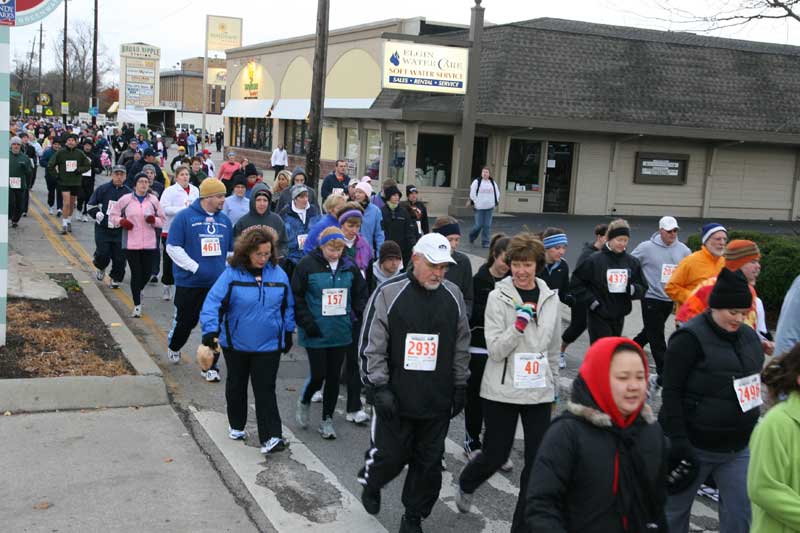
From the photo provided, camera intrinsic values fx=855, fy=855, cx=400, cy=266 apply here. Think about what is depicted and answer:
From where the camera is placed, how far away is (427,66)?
24.1 m

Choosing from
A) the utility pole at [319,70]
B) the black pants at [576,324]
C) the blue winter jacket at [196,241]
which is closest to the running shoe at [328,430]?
the blue winter jacket at [196,241]

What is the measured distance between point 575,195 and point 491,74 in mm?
4710

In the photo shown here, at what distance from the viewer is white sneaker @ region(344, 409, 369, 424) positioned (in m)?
7.44

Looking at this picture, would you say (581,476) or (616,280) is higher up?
(616,280)

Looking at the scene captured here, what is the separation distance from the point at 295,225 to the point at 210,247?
6.76 feet

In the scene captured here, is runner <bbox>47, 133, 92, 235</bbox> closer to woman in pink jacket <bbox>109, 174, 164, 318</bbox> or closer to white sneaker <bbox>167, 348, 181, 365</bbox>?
woman in pink jacket <bbox>109, 174, 164, 318</bbox>

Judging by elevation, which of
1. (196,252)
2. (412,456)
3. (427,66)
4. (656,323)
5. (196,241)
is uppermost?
(427,66)

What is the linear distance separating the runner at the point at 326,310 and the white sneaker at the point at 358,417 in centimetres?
41

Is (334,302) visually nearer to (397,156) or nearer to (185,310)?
(185,310)

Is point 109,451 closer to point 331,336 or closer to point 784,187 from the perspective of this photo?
point 331,336

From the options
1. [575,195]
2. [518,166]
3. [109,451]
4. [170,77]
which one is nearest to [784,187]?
[575,195]

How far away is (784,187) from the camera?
98.9 ft

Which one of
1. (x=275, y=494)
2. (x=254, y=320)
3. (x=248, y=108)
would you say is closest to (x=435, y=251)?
(x=254, y=320)

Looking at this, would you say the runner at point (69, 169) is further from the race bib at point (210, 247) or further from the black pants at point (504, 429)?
the black pants at point (504, 429)
